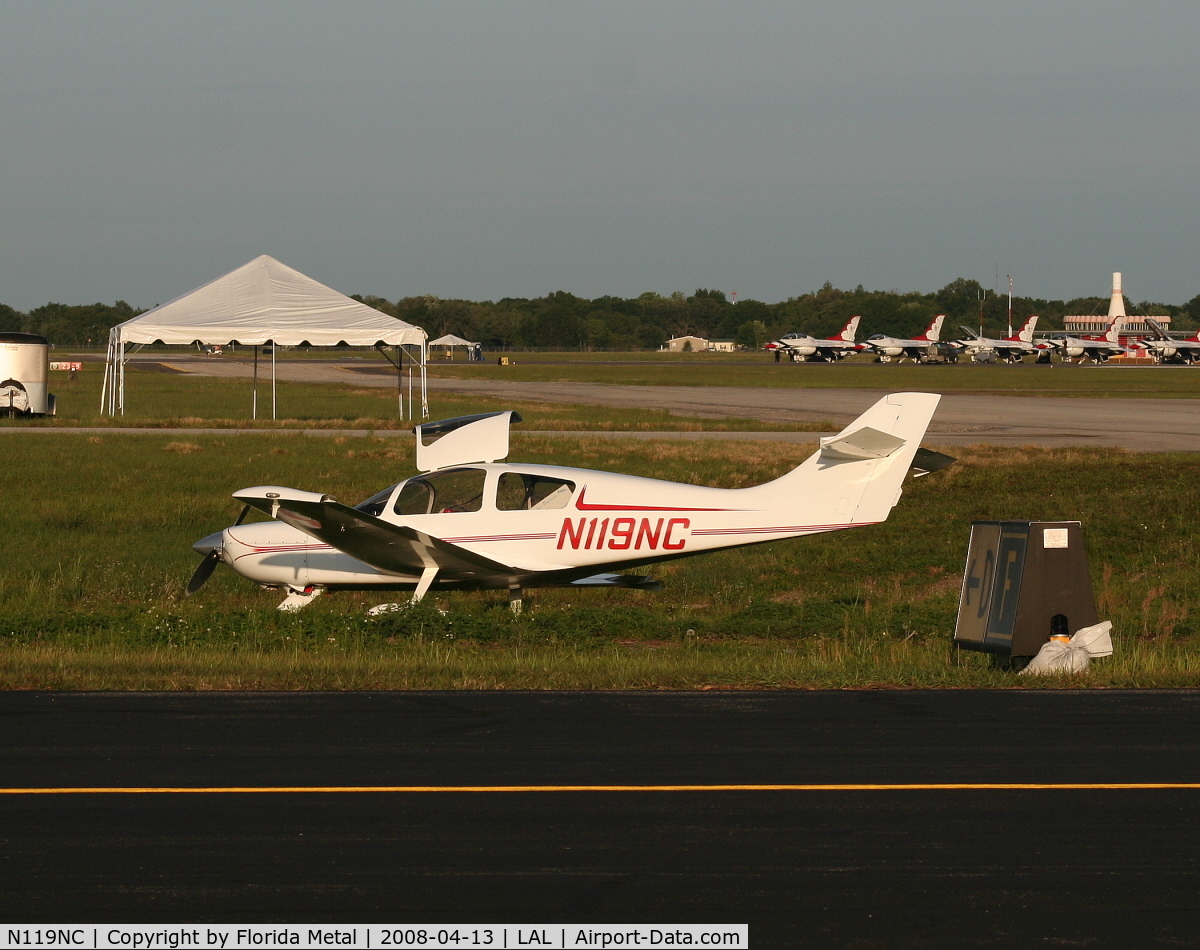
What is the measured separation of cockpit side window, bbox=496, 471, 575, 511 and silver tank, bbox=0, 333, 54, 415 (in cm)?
2968

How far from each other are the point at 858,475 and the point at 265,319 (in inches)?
1015

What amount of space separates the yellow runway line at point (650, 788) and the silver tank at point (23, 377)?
1388 inches

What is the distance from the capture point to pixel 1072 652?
10914 mm

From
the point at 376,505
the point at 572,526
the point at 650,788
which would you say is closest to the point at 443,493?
the point at 376,505

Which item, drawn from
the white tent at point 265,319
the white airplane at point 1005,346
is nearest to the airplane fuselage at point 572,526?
the white tent at point 265,319

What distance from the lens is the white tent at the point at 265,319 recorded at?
35562mm

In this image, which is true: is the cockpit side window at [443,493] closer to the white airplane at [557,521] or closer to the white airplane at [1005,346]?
the white airplane at [557,521]

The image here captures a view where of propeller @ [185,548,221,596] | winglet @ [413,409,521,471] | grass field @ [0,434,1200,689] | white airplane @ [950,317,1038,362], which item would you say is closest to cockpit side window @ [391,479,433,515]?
winglet @ [413,409,521,471]

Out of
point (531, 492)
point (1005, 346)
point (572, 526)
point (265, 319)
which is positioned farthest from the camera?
point (1005, 346)

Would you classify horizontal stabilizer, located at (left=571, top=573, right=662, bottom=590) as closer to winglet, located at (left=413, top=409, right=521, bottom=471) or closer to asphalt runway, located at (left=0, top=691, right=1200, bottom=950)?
winglet, located at (left=413, top=409, right=521, bottom=471)

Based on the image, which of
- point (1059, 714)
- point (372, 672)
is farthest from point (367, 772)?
point (1059, 714)

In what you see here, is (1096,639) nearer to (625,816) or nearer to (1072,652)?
(1072,652)

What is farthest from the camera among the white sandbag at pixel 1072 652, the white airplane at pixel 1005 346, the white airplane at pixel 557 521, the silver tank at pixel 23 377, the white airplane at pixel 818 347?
the white airplane at pixel 1005 346

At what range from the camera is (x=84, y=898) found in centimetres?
554
